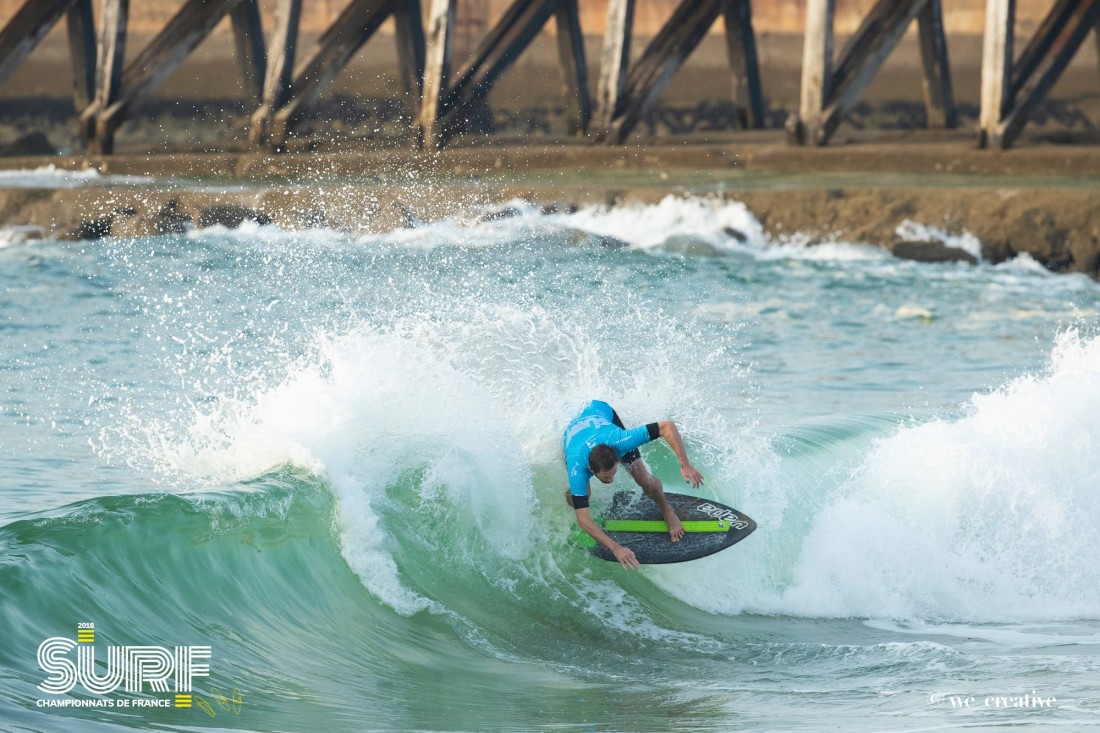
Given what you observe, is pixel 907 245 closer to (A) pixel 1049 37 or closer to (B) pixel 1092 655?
(A) pixel 1049 37

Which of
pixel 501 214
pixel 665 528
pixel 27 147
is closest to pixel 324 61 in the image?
pixel 501 214

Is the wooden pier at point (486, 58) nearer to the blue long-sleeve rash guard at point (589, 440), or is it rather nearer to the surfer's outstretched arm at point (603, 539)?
the blue long-sleeve rash guard at point (589, 440)

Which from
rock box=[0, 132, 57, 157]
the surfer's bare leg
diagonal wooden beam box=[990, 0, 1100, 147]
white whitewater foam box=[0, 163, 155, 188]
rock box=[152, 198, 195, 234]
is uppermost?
diagonal wooden beam box=[990, 0, 1100, 147]

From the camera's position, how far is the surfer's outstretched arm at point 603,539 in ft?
19.7

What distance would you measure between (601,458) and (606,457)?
0.07ft

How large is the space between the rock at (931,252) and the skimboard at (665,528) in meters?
7.93

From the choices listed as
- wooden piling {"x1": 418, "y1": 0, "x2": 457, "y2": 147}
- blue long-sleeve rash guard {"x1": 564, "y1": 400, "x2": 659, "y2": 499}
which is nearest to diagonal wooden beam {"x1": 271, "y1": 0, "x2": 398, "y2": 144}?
wooden piling {"x1": 418, "y1": 0, "x2": 457, "y2": 147}

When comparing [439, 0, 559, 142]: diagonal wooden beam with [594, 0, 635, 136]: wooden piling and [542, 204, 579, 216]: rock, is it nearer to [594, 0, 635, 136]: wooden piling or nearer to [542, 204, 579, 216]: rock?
[594, 0, 635, 136]: wooden piling

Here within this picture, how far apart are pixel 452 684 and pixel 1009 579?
2.98 m

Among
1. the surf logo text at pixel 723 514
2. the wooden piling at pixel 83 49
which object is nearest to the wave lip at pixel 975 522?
the surf logo text at pixel 723 514

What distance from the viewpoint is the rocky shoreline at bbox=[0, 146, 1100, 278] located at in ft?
44.6

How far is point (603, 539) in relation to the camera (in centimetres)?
601

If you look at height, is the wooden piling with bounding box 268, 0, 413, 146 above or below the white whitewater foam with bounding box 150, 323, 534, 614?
above

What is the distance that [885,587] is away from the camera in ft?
22.1
